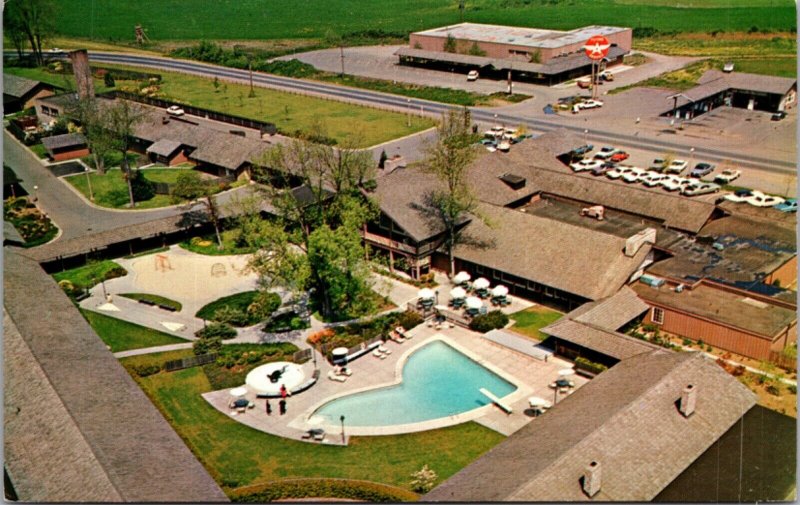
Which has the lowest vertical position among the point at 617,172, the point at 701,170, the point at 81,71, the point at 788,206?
the point at 788,206

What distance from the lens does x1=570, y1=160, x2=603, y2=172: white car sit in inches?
3734

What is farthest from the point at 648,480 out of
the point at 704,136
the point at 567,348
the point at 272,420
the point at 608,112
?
the point at 608,112

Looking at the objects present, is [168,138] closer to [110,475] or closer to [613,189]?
[613,189]

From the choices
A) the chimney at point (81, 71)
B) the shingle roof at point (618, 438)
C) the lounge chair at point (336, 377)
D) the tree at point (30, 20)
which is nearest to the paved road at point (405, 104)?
the tree at point (30, 20)

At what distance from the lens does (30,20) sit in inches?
6550

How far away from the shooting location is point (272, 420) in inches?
1955

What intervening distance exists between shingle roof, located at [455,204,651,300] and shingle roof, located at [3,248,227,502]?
1263 inches

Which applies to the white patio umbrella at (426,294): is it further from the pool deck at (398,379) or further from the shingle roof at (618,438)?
the shingle roof at (618,438)

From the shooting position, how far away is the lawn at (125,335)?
5941 centimetres

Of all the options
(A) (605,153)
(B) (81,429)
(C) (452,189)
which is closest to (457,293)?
(C) (452,189)

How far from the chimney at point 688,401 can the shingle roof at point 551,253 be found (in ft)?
59.6

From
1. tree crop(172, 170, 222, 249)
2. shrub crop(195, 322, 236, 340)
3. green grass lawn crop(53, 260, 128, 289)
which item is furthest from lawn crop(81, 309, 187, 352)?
tree crop(172, 170, 222, 249)

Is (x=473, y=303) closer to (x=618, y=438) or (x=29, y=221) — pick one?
(x=618, y=438)

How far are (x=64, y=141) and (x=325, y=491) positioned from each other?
8369 centimetres
